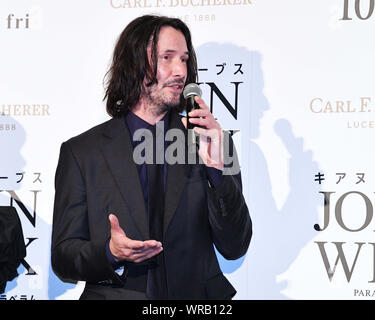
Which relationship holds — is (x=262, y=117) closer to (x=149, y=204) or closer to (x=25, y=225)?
(x=149, y=204)

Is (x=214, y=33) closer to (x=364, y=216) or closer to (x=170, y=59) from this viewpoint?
(x=170, y=59)

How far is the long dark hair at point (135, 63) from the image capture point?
313 cm

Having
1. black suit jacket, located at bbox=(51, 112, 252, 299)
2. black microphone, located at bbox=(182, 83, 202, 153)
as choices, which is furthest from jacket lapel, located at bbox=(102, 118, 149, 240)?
black microphone, located at bbox=(182, 83, 202, 153)

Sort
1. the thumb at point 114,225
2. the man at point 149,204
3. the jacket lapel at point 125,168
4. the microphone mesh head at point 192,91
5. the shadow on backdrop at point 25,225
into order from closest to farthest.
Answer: the thumb at point 114,225 → the microphone mesh head at point 192,91 → the man at point 149,204 → the jacket lapel at point 125,168 → the shadow on backdrop at point 25,225

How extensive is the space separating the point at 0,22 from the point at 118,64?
0.79 meters

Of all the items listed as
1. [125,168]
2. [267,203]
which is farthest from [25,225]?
[267,203]

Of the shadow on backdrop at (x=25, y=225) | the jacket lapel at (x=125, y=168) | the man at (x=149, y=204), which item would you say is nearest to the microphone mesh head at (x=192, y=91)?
the man at (x=149, y=204)

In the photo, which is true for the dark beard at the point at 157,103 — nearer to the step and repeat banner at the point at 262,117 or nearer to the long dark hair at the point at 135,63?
the long dark hair at the point at 135,63

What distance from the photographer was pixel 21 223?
341 cm

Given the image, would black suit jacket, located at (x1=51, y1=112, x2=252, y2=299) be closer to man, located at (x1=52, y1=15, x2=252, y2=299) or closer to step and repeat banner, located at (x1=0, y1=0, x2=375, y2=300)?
man, located at (x1=52, y1=15, x2=252, y2=299)

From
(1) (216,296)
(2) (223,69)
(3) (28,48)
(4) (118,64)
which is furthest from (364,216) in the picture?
(3) (28,48)

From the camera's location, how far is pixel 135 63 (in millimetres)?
3172

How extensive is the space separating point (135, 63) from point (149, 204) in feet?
2.32

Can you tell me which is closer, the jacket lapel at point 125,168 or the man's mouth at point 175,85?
the jacket lapel at point 125,168
